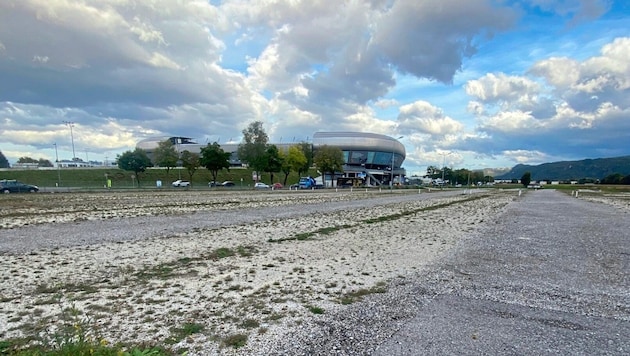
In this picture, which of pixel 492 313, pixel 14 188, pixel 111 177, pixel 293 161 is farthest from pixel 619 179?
pixel 111 177

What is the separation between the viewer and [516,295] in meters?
6.74

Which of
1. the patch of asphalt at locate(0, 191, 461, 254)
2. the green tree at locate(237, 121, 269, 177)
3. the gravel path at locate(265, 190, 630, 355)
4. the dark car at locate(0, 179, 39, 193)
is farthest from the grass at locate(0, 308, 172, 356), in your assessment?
the green tree at locate(237, 121, 269, 177)

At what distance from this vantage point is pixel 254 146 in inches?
2921

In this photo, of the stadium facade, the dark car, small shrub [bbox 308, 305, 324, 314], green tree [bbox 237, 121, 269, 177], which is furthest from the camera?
the stadium facade

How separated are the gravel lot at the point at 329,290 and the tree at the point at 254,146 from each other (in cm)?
6100

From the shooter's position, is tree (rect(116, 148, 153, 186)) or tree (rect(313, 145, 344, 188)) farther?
tree (rect(313, 145, 344, 188))

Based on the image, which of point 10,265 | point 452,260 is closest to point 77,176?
point 10,265

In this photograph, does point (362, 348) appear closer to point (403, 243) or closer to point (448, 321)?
point (448, 321)

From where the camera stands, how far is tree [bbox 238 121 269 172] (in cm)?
7419

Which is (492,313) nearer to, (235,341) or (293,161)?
(235,341)

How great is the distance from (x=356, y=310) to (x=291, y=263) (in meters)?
3.57

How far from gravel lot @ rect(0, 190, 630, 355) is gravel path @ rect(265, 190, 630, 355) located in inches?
1.2

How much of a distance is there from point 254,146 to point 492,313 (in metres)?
71.3

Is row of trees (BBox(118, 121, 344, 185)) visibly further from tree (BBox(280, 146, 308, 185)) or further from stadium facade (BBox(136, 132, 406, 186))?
stadium facade (BBox(136, 132, 406, 186))
